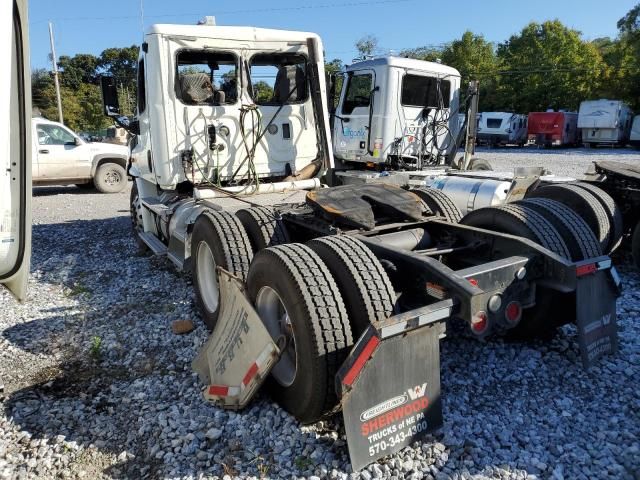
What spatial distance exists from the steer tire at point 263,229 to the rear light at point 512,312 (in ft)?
6.67

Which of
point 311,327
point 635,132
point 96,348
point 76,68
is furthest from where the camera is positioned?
point 76,68

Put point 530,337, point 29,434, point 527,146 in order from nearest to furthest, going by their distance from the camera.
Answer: point 29,434, point 530,337, point 527,146

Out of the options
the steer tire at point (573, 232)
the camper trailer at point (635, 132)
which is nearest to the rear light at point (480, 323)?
the steer tire at point (573, 232)

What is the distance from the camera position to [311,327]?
2.69 metres

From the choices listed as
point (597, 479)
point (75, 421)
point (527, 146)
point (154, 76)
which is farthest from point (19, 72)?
point (527, 146)

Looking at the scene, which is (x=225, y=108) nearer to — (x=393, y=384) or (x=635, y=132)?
(x=393, y=384)

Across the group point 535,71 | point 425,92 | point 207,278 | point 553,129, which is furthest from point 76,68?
point 207,278

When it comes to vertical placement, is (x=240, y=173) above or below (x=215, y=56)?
below

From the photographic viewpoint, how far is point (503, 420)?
2.99 m

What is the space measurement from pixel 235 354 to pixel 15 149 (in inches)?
71.0

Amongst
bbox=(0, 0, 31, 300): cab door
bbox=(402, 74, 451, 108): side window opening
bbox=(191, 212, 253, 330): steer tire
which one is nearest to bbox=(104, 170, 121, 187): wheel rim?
bbox=(402, 74, 451, 108): side window opening

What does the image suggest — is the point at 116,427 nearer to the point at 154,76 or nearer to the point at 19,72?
the point at 19,72

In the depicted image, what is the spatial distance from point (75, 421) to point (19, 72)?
2.15 m

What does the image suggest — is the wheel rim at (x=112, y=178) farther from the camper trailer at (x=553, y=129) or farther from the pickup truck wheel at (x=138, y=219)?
the camper trailer at (x=553, y=129)
